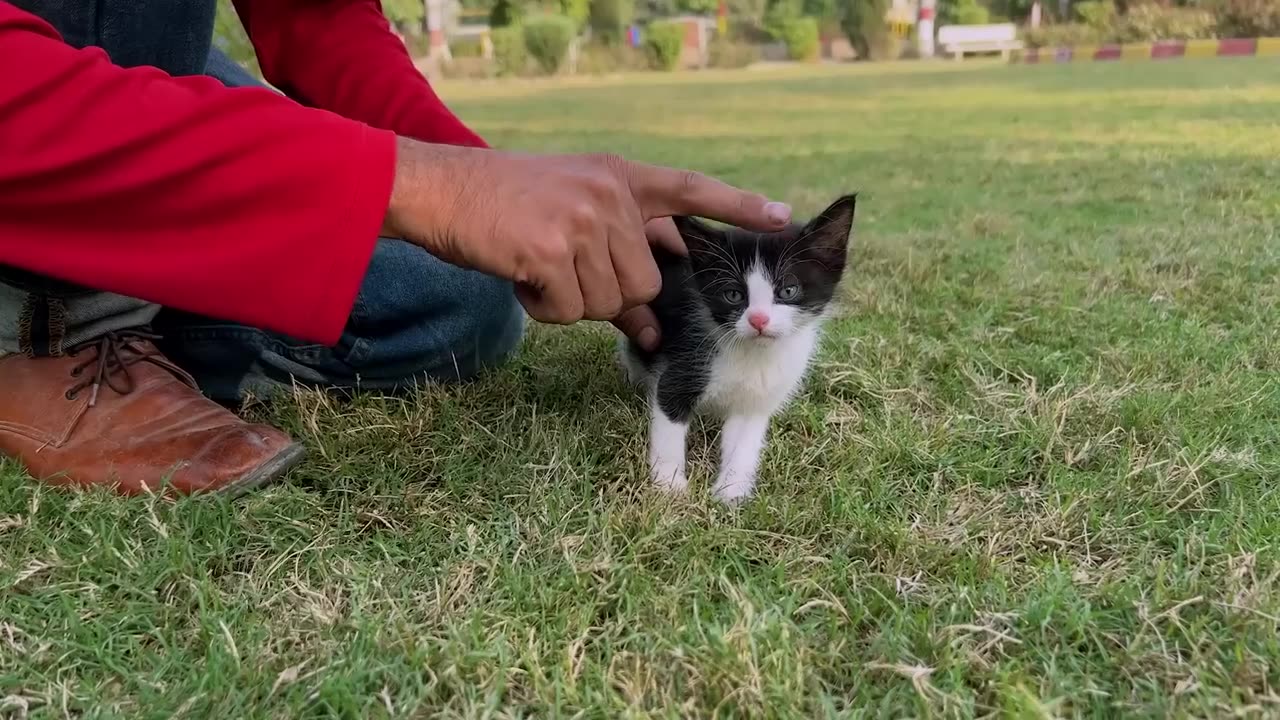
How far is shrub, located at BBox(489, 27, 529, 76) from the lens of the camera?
2372 centimetres

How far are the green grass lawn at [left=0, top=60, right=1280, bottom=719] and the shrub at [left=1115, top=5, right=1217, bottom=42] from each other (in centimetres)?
2596

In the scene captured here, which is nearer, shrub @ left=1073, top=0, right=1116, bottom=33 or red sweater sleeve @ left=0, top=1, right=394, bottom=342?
red sweater sleeve @ left=0, top=1, right=394, bottom=342

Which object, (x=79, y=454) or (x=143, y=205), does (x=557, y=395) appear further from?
(x=143, y=205)

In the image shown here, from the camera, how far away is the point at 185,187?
0.94 metres

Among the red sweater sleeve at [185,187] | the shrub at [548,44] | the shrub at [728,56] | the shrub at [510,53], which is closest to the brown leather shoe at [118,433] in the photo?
the red sweater sleeve at [185,187]

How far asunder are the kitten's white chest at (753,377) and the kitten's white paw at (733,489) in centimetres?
20

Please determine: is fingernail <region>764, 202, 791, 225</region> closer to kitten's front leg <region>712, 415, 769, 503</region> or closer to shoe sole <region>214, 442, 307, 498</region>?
kitten's front leg <region>712, 415, 769, 503</region>

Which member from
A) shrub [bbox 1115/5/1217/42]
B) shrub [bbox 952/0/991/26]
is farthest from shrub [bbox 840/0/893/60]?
shrub [bbox 1115/5/1217/42]

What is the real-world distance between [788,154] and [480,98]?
944cm

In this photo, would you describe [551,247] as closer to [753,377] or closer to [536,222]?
[536,222]

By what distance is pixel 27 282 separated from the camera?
4.69 feet

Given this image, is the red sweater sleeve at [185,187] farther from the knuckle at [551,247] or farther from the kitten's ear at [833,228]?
the kitten's ear at [833,228]

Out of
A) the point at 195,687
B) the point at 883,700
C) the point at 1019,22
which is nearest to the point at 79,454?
the point at 195,687

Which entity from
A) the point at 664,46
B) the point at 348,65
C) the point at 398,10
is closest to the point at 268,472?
the point at 348,65
